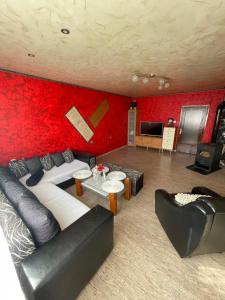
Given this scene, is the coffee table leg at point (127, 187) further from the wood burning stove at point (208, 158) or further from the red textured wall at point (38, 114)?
the wood burning stove at point (208, 158)

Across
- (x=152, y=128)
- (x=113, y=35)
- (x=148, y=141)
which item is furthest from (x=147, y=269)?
(x=152, y=128)

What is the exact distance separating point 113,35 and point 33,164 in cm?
259

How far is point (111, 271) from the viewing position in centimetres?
140

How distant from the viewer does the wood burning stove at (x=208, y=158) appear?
139 inches

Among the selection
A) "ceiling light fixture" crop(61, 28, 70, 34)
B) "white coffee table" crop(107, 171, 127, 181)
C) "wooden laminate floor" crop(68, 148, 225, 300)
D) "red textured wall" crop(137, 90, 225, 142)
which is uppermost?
"ceiling light fixture" crop(61, 28, 70, 34)

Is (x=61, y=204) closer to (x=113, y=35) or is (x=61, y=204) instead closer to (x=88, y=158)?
(x=88, y=158)

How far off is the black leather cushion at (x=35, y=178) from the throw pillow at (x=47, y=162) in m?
0.20

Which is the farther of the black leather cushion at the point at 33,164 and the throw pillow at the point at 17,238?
the black leather cushion at the point at 33,164

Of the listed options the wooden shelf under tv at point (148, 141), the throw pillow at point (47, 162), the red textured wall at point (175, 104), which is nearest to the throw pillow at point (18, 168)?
the throw pillow at point (47, 162)

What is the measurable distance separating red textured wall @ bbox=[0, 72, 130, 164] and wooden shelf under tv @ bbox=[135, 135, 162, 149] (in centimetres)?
226

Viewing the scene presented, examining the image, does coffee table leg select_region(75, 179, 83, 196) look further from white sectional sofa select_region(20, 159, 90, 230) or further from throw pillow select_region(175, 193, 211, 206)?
throw pillow select_region(175, 193, 211, 206)

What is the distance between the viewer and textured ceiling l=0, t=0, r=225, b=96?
106 centimetres

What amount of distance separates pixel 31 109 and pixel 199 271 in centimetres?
372

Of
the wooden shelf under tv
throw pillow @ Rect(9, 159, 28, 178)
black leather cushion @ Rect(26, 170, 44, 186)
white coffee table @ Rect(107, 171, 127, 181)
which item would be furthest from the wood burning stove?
throw pillow @ Rect(9, 159, 28, 178)
